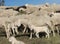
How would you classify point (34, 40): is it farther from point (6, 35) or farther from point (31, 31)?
point (6, 35)

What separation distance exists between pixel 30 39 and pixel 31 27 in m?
0.82

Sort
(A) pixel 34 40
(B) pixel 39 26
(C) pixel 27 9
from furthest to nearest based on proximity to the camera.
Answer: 1. (C) pixel 27 9
2. (B) pixel 39 26
3. (A) pixel 34 40

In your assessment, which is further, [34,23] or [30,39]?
[34,23]

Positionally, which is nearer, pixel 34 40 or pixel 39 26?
pixel 34 40

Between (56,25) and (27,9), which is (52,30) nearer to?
(56,25)

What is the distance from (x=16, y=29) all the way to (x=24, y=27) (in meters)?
0.56

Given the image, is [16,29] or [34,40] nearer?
[34,40]

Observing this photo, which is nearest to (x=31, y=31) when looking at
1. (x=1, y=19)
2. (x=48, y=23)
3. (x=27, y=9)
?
(x=48, y=23)

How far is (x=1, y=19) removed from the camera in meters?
19.5

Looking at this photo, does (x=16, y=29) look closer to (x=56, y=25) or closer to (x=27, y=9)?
(x=56, y=25)

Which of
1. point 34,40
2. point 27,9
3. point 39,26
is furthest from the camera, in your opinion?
point 27,9

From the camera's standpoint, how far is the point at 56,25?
1933cm

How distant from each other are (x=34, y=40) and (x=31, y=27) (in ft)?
3.87

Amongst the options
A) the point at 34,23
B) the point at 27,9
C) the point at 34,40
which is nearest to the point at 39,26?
the point at 34,23
